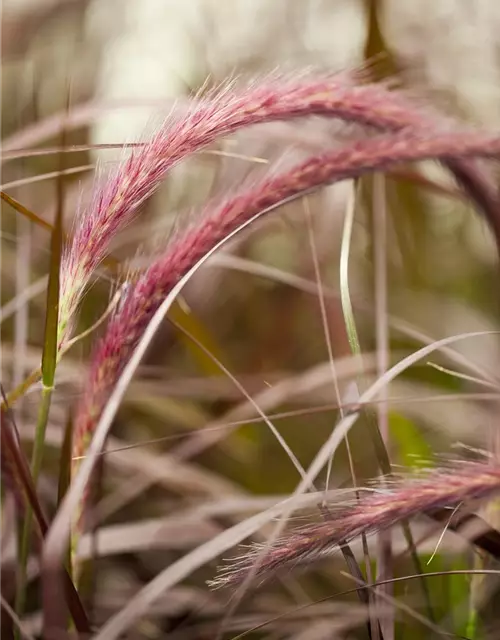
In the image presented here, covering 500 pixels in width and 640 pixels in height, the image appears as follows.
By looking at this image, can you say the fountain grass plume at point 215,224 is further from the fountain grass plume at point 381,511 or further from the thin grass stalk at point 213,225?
the fountain grass plume at point 381,511

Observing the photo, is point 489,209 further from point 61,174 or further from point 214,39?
point 214,39

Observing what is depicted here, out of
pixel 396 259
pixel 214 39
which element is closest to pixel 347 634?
pixel 396 259

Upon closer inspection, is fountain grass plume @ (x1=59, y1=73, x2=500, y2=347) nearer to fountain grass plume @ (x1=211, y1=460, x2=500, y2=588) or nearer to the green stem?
the green stem

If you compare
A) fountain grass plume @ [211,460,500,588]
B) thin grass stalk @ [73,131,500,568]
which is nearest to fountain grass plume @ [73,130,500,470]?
thin grass stalk @ [73,131,500,568]

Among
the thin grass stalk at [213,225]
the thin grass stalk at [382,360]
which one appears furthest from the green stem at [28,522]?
the thin grass stalk at [382,360]

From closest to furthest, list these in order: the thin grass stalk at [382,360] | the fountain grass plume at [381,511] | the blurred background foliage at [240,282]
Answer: the fountain grass plume at [381,511] < the thin grass stalk at [382,360] < the blurred background foliage at [240,282]
